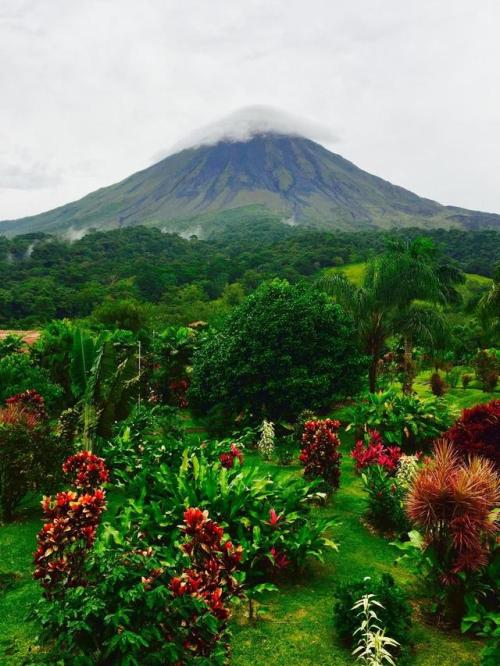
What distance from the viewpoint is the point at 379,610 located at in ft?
15.3

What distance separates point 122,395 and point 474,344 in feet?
89.1

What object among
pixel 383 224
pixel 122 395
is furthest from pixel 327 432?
pixel 383 224

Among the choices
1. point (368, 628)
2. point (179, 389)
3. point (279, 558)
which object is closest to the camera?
point (368, 628)

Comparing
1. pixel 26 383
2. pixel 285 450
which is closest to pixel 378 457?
pixel 285 450

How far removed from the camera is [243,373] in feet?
45.0

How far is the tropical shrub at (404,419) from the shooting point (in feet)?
37.2

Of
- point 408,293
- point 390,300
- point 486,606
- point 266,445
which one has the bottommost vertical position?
point 266,445

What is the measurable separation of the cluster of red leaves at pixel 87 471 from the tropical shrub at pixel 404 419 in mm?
5974

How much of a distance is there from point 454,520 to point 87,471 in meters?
4.27

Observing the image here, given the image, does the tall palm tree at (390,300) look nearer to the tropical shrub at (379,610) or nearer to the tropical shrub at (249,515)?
the tropical shrub at (249,515)

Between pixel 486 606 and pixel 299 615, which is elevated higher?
pixel 486 606

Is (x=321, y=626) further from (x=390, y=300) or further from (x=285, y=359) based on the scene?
(x=390, y=300)

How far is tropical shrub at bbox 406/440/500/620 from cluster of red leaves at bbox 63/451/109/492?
3780 mm

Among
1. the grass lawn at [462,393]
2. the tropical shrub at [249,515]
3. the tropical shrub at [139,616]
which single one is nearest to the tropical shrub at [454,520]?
the tropical shrub at [249,515]
